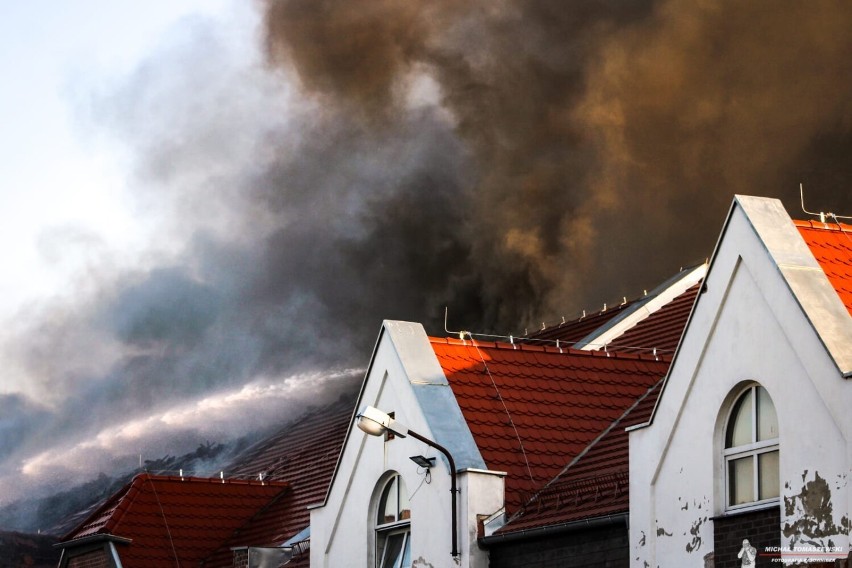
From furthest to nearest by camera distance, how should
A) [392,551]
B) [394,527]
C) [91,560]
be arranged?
[91,560], [392,551], [394,527]

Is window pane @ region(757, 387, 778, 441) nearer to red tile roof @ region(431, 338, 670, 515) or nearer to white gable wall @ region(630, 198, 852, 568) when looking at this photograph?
white gable wall @ region(630, 198, 852, 568)

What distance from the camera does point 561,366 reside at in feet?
84.1

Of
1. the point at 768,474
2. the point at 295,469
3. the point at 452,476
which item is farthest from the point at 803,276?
the point at 295,469

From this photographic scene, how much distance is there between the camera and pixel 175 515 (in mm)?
31625

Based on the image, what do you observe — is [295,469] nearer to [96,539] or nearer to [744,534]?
[96,539]

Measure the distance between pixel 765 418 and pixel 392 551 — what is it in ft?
27.1

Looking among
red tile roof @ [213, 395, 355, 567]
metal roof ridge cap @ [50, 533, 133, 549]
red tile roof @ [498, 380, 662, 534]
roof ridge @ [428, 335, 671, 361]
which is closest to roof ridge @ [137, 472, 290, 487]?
red tile roof @ [213, 395, 355, 567]

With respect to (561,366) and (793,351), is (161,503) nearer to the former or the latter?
(561,366)

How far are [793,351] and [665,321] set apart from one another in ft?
43.9

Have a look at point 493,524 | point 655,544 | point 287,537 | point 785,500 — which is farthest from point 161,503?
point 785,500

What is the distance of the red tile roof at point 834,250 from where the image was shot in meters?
17.9

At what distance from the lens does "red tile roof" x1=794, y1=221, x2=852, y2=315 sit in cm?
1788

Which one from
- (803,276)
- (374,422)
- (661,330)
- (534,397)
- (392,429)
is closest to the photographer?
(803,276)

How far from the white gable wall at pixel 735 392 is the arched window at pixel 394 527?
17.4 ft
